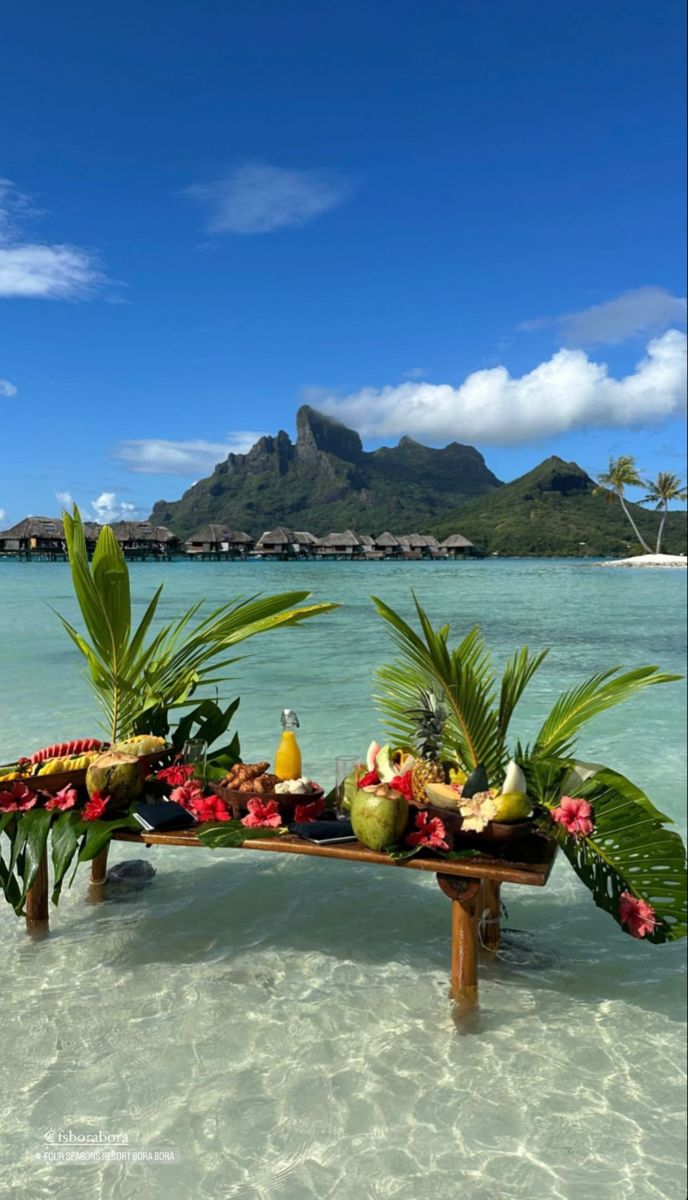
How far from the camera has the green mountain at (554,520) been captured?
257 ft

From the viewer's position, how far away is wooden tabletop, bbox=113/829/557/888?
2.88 metres

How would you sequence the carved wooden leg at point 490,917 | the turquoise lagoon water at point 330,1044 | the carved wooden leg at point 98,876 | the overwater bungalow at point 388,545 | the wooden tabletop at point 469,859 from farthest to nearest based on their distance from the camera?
the overwater bungalow at point 388,545
the carved wooden leg at point 98,876
the carved wooden leg at point 490,917
the wooden tabletop at point 469,859
the turquoise lagoon water at point 330,1044

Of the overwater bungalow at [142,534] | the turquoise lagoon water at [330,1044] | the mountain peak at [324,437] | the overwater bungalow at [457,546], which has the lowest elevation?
the turquoise lagoon water at [330,1044]

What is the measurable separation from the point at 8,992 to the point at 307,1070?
125 cm

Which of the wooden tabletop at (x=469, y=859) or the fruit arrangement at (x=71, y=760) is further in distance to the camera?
the fruit arrangement at (x=71, y=760)

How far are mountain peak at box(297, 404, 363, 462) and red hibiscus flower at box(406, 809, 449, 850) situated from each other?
125m

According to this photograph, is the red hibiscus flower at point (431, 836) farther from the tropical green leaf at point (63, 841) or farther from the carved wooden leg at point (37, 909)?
the carved wooden leg at point (37, 909)

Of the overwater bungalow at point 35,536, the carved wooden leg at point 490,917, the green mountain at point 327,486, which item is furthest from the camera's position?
the green mountain at point 327,486

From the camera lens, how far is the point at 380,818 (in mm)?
2998

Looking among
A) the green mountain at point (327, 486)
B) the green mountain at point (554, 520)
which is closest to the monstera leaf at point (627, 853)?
the green mountain at point (554, 520)

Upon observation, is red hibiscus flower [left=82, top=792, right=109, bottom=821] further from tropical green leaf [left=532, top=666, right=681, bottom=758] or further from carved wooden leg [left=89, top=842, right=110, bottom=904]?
tropical green leaf [left=532, top=666, right=681, bottom=758]

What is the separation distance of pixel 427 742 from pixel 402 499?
102 meters

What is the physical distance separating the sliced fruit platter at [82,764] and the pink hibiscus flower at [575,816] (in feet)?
5.59

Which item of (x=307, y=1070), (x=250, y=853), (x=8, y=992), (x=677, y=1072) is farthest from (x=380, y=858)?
(x=250, y=853)
